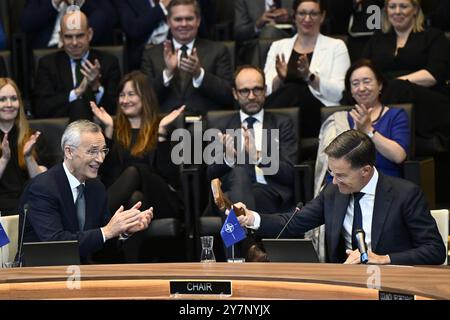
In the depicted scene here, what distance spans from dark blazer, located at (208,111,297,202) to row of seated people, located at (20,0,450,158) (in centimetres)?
30

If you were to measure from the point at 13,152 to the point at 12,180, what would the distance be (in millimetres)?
127

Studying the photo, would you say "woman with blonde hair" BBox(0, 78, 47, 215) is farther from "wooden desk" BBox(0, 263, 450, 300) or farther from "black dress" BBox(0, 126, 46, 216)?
"wooden desk" BBox(0, 263, 450, 300)

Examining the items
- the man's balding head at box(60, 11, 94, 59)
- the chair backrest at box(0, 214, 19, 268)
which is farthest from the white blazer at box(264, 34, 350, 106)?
the chair backrest at box(0, 214, 19, 268)

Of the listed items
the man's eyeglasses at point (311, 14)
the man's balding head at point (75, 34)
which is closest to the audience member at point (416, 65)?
the man's eyeglasses at point (311, 14)

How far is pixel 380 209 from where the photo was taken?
11.7 ft

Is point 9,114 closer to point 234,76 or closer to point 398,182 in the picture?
point 234,76

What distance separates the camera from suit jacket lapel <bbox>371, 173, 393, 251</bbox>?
3559 mm

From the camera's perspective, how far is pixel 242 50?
5602 millimetres

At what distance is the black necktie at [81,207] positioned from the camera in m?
3.96

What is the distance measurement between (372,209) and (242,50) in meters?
2.17

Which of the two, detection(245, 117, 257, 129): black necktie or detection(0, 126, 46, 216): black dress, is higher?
detection(245, 117, 257, 129): black necktie

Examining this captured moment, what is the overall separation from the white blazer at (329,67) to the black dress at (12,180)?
1.21 m

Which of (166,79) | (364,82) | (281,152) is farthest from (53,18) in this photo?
(364,82)

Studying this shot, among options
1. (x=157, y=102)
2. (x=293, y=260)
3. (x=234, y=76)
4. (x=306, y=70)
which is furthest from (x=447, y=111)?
(x=293, y=260)
